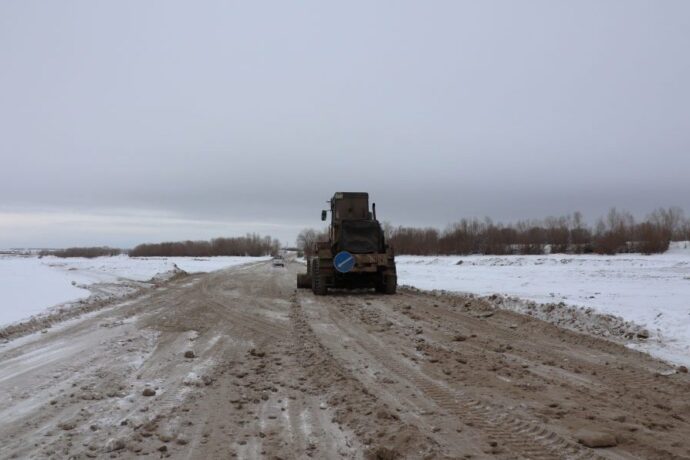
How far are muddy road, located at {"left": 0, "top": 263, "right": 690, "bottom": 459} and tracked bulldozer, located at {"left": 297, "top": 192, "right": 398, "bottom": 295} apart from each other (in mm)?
7039

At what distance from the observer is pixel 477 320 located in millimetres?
12492

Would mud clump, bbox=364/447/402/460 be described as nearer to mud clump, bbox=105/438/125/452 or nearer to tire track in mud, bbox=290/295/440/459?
tire track in mud, bbox=290/295/440/459

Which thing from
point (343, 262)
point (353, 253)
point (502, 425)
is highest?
point (353, 253)

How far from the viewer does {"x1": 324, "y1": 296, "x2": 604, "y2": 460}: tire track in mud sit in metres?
4.33

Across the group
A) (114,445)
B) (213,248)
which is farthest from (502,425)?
(213,248)

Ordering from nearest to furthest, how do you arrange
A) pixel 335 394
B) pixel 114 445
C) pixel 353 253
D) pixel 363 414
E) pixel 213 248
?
pixel 114 445
pixel 363 414
pixel 335 394
pixel 353 253
pixel 213 248

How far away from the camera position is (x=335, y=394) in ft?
20.0

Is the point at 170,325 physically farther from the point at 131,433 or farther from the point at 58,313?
the point at 131,433

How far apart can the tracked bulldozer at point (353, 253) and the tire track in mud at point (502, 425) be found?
11.1m

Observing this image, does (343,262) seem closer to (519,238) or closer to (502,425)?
(502,425)

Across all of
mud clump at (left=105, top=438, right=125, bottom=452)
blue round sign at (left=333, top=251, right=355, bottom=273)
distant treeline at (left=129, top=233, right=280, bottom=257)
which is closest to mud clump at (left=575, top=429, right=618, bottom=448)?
mud clump at (left=105, top=438, right=125, bottom=452)

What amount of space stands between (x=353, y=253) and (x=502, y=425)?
13.9 meters

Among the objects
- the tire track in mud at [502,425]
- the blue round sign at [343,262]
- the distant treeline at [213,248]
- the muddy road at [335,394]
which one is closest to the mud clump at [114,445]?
the muddy road at [335,394]

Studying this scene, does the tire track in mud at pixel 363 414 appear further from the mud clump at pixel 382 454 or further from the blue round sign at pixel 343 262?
the blue round sign at pixel 343 262
